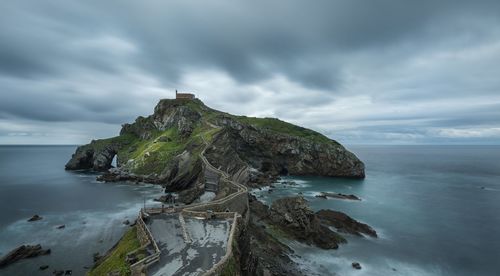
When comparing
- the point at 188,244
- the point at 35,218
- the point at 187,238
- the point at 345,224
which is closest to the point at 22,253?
the point at 35,218

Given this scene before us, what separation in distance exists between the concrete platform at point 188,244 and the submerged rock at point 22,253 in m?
21.8

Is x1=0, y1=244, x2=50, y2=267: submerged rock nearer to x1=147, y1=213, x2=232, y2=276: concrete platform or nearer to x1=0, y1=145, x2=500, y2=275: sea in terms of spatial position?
x1=0, y1=145, x2=500, y2=275: sea

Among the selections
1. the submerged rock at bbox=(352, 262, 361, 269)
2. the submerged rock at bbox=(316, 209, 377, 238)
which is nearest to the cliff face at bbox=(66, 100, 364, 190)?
the submerged rock at bbox=(316, 209, 377, 238)

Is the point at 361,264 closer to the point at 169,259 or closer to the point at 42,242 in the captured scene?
the point at 169,259

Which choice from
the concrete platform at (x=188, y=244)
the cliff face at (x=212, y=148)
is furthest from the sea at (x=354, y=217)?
the concrete platform at (x=188, y=244)

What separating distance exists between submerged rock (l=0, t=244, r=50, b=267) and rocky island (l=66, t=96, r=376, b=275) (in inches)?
594

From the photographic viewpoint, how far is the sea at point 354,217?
1778 inches

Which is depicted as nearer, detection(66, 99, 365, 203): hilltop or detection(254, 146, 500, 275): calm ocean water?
detection(254, 146, 500, 275): calm ocean water

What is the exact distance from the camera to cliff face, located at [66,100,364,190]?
344 feet

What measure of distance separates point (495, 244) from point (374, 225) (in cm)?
2061

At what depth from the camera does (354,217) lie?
69375 millimetres

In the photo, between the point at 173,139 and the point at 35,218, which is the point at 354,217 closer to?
the point at 35,218

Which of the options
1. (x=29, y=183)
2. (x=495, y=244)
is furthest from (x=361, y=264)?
(x=29, y=183)

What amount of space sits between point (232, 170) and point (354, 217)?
137ft
